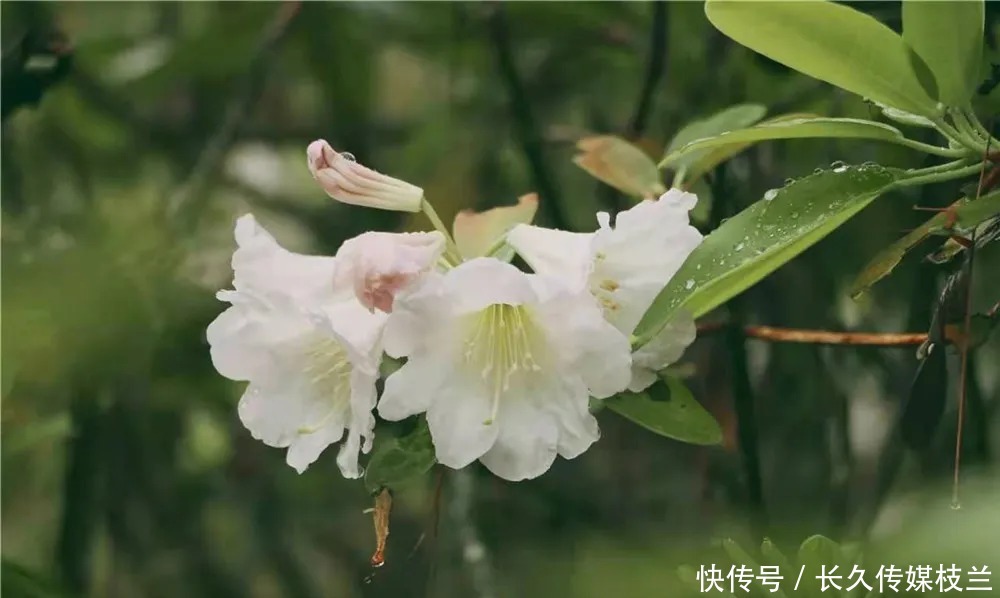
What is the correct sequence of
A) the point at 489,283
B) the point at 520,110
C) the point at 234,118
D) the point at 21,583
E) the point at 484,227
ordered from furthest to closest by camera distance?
the point at 234,118 < the point at 520,110 < the point at 21,583 < the point at 484,227 < the point at 489,283

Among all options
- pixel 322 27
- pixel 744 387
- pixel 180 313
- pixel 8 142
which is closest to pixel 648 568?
pixel 744 387

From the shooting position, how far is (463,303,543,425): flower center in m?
0.42

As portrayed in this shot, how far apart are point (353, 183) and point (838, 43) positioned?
224 millimetres

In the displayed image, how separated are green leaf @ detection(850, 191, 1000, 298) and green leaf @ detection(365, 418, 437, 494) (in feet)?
0.73

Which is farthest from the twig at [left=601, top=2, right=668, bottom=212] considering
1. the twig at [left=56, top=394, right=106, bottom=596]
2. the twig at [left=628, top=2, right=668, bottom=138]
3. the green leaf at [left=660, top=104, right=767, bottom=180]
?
the twig at [left=56, top=394, right=106, bottom=596]

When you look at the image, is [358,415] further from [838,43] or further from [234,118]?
[234,118]

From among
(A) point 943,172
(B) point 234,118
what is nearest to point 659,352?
(A) point 943,172

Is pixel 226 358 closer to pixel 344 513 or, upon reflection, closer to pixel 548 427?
pixel 548 427

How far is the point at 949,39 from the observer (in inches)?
15.5

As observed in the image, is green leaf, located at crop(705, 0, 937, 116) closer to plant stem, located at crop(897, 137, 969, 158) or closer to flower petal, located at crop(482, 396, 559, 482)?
plant stem, located at crop(897, 137, 969, 158)

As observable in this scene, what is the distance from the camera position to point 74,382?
828mm

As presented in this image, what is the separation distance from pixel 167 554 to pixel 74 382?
199 mm

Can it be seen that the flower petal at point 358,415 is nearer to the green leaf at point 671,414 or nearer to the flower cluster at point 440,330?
the flower cluster at point 440,330

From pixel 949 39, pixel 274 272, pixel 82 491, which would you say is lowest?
pixel 82 491
